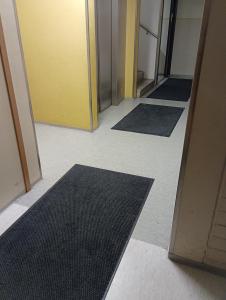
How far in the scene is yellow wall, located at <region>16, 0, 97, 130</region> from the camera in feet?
8.73

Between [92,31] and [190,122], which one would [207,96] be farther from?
[92,31]

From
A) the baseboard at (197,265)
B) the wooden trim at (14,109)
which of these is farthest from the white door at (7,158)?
the baseboard at (197,265)

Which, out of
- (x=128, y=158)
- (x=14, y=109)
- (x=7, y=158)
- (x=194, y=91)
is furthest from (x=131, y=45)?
(x=194, y=91)

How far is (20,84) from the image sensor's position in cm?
184

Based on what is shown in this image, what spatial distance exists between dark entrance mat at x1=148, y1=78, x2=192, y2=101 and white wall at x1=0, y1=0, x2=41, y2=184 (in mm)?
3250

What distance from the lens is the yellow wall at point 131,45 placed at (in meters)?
3.98

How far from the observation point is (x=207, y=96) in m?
0.99

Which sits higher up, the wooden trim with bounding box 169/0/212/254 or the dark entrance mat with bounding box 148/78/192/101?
the wooden trim with bounding box 169/0/212/254

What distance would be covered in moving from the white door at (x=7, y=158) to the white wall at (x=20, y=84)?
105 millimetres

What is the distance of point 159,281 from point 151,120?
8.44 feet

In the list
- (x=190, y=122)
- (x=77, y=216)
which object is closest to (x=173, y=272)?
(x=77, y=216)

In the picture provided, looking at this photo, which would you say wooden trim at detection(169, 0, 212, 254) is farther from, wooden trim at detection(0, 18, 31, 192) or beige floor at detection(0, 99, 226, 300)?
wooden trim at detection(0, 18, 31, 192)

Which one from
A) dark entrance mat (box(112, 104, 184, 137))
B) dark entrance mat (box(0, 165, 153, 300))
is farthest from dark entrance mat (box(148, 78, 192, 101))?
dark entrance mat (box(0, 165, 153, 300))

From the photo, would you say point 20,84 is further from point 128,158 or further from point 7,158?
point 128,158
